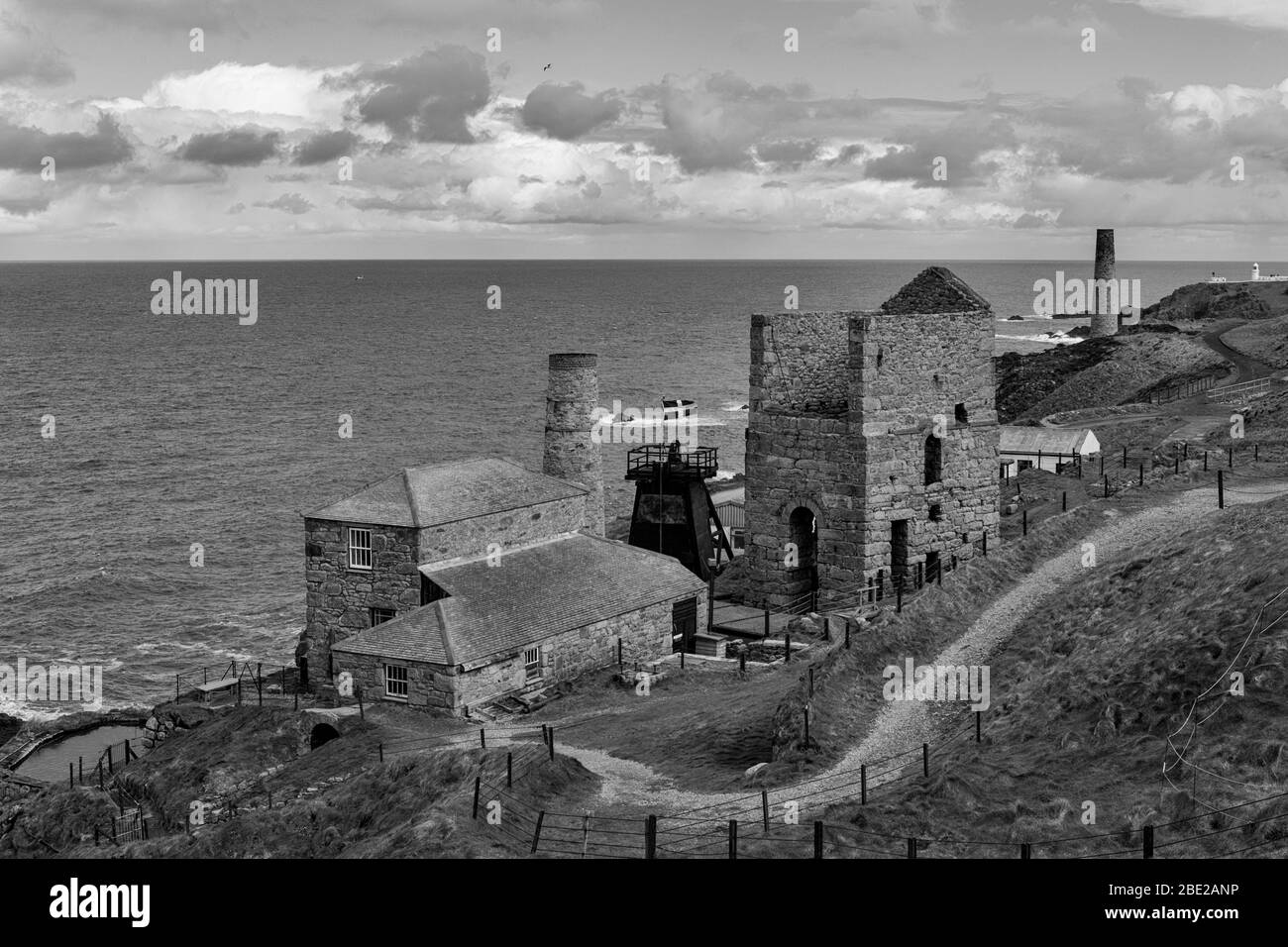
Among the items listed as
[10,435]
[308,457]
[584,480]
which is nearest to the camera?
[584,480]

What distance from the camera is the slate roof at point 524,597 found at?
111 ft

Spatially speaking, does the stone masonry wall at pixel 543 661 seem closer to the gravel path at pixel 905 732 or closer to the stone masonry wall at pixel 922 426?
the gravel path at pixel 905 732

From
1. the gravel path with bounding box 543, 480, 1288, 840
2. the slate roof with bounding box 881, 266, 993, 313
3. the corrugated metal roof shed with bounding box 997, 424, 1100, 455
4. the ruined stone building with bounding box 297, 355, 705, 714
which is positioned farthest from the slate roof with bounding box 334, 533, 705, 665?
the corrugated metal roof shed with bounding box 997, 424, 1100, 455

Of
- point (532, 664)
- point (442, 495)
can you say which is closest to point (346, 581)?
point (442, 495)

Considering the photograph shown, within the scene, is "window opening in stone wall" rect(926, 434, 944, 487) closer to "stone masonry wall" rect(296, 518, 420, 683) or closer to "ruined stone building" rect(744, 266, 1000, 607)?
"ruined stone building" rect(744, 266, 1000, 607)

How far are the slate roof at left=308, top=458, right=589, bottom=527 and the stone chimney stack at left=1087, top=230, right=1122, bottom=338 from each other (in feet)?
338

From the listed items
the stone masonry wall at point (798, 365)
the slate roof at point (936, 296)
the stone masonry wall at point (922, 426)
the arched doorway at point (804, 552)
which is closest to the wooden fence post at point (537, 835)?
the stone masonry wall at point (922, 426)

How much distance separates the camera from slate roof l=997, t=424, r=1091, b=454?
5834 centimetres

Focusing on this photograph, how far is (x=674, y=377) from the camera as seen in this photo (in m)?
141
